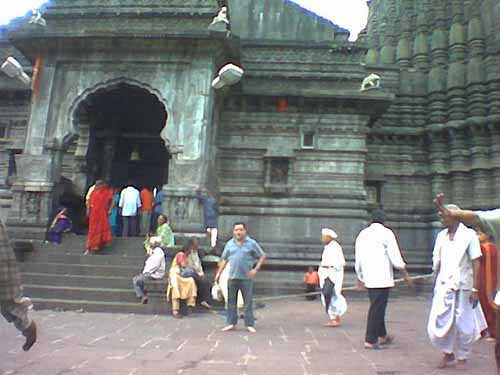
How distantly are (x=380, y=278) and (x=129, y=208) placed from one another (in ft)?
28.4

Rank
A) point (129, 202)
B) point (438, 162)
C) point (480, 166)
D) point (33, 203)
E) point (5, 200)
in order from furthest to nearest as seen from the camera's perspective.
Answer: point (438, 162) → point (5, 200) → point (480, 166) → point (129, 202) → point (33, 203)

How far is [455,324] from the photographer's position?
569 cm

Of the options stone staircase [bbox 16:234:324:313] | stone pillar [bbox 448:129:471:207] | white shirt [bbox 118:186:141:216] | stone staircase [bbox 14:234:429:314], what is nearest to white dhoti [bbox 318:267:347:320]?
stone staircase [bbox 14:234:429:314]

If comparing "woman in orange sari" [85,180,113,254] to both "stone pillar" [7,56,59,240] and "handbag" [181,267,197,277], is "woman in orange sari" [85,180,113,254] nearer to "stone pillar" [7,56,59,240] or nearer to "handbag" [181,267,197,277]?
"stone pillar" [7,56,59,240]

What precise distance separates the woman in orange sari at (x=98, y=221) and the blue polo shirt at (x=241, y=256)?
4.84 meters

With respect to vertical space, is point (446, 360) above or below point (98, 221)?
below

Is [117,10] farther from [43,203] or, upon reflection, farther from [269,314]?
[269,314]

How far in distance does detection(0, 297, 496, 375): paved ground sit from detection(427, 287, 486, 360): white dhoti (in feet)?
0.89

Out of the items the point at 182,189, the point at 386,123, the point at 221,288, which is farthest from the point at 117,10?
the point at 386,123

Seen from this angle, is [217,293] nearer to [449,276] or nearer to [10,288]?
[449,276]

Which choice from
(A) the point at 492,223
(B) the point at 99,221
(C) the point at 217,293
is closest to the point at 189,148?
(B) the point at 99,221

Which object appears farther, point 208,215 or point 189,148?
point 189,148

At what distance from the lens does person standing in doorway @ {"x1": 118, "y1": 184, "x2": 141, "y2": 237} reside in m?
13.8

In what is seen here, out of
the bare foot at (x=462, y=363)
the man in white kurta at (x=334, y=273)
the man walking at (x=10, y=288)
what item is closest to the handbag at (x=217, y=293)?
the man in white kurta at (x=334, y=273)
